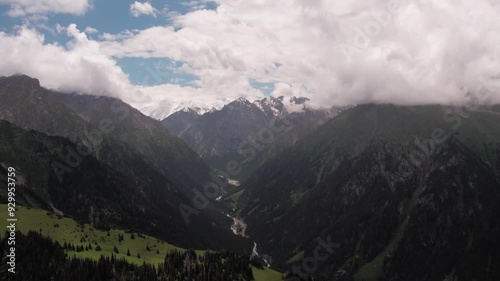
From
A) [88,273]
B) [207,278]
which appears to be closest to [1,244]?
[88,273]

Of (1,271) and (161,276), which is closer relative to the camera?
(1,271)

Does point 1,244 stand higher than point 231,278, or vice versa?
point 1,244

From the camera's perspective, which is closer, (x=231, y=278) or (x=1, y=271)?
(x=1, y=271)

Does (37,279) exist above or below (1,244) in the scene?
below

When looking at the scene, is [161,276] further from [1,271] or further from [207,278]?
[1,271]

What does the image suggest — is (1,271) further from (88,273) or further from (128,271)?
(128,271)

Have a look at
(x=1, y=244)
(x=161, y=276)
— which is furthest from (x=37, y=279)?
(x=161, y=276)

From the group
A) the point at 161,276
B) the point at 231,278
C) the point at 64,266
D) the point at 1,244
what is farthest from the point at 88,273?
the point at 231,278

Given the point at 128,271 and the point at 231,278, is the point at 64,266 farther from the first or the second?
the point at 231,278
